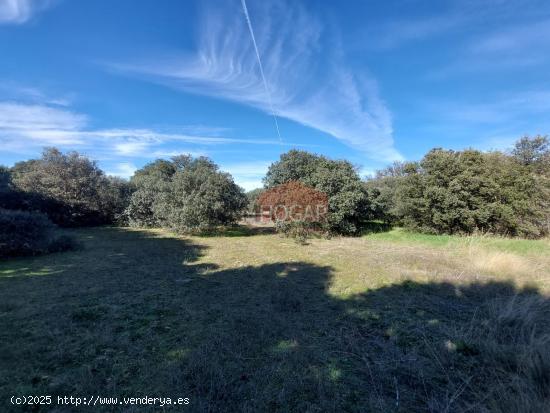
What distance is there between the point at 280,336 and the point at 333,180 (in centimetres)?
1075

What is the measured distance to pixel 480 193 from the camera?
473 inches

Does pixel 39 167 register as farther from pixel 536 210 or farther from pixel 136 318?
pixel 536 210

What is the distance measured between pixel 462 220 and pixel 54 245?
16089 mm

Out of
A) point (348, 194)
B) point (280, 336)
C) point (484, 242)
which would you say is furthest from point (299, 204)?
point (280, 336)

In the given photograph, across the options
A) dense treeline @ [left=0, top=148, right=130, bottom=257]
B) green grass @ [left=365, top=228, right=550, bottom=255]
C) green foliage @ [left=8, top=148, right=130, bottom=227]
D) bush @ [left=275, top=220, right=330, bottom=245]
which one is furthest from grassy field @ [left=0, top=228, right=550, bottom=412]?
green foliage @ [left=8, top=148, right=130, bottom=227]

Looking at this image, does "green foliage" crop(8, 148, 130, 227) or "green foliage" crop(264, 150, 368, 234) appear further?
"green foliage" crop(8, 148, 130, 227)

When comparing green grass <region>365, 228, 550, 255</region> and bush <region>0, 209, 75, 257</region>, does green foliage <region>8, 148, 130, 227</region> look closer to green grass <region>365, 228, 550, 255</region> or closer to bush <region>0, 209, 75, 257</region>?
bush <region>0, 209, 75, 257</region>

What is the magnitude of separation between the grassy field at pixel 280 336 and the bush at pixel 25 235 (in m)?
0.62

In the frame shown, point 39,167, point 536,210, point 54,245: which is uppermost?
point 39,167

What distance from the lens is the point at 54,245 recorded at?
24.7 ft

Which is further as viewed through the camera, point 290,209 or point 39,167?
point 39,167

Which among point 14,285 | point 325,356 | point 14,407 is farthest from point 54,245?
point 325,356

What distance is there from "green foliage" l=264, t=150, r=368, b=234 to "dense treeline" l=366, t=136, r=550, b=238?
8.94 ft

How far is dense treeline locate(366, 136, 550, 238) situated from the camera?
11773 mm
